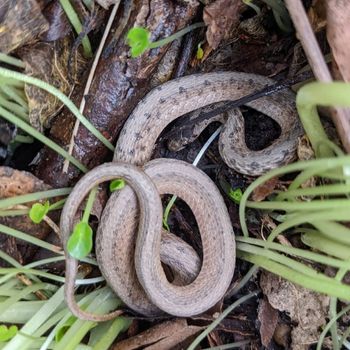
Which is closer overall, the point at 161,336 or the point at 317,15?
the point at 317,15

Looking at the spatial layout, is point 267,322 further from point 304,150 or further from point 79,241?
point 79,241

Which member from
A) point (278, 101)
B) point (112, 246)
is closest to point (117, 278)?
point (112, 246)

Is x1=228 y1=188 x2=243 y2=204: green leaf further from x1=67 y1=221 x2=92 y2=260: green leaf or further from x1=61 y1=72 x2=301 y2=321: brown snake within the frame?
x1=67 y1=221 x2=92 y2=260: green leaf

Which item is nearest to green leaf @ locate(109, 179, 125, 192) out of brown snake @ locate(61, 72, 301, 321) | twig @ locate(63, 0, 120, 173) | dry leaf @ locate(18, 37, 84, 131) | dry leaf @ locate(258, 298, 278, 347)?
brown snake @ locate(61, 72, 301, 321)

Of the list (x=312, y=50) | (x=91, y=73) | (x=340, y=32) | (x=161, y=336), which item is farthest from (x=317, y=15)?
(x=161, y=336)

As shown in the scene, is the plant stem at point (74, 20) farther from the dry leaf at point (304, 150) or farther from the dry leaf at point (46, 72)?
the dry leaf at point (304, 150)

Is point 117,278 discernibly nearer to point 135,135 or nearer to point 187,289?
point 187,289

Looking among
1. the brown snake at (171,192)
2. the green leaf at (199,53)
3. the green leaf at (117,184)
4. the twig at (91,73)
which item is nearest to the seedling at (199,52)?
the green leaf at (199,53)
